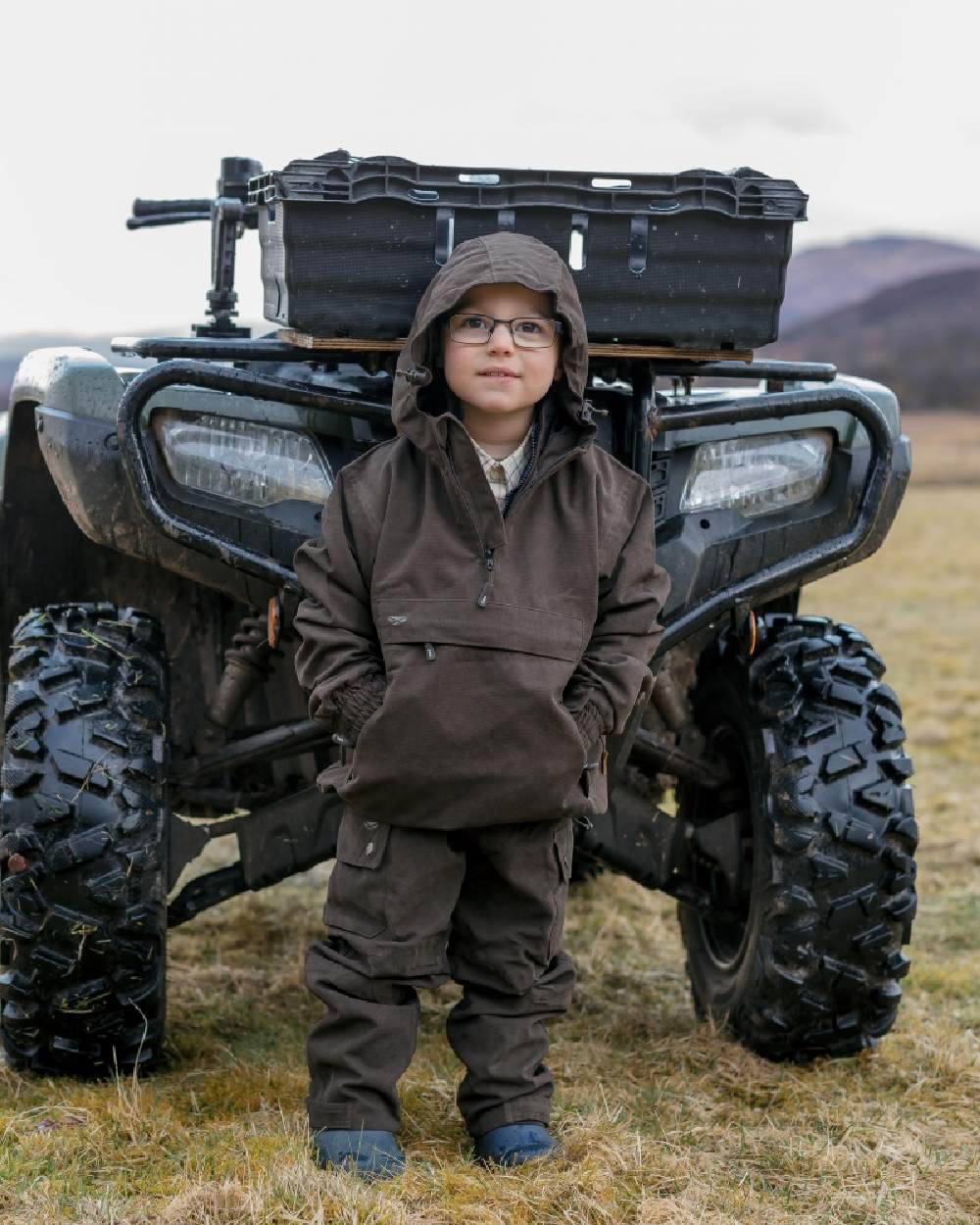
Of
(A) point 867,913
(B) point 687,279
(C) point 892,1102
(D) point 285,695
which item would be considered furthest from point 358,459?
(C) point 892,1102

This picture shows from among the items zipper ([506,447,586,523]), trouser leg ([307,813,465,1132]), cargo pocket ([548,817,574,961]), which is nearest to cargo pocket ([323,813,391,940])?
trouser leg ([307,813,465,1132])

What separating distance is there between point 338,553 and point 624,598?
1.64 ft

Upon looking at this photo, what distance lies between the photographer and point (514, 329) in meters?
2.93

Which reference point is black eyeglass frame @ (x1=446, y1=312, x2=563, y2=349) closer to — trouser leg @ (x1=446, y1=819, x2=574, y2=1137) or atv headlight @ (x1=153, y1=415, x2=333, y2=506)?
atv headlight @ (x1=153, y1=415, x2=333, y2=506)

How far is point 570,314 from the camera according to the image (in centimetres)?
293

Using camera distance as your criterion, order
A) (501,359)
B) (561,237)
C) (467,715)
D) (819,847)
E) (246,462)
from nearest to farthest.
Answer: (467,715), (501,359), (561,237), (246,462), (819,847)

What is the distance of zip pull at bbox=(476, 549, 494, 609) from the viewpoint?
2.82 m

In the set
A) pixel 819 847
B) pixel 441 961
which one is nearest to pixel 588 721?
pixel 441 961

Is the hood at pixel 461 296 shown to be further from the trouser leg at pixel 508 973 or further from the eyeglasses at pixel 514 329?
the trouser leg at pixel 508 973

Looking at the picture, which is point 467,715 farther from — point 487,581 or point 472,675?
point 487,581

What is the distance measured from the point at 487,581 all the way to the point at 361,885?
59cm

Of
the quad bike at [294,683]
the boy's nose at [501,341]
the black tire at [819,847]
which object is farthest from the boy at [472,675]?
the black tire at [819,847]

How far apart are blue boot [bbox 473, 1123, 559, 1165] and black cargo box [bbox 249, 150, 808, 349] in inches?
57.1

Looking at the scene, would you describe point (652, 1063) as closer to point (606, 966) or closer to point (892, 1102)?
point (892, 1102)
